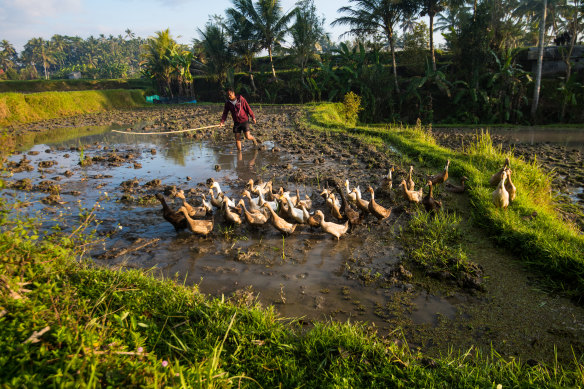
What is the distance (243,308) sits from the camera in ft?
11.3

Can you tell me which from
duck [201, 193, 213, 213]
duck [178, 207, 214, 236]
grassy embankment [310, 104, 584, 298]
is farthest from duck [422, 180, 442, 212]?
duck [201, 193, 213, 213]

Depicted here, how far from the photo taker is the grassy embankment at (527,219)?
421 cm

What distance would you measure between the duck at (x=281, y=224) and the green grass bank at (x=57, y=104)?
25367 mm

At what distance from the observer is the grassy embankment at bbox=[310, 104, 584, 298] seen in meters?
4.21

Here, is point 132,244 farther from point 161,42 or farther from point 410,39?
point 161,42

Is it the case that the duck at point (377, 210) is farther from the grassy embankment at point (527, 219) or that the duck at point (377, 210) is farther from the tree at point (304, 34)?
the tree at point (304, 34)

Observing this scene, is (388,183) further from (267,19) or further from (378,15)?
(267,19)

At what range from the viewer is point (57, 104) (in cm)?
2686

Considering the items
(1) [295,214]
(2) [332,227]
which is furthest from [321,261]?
(1) [295,214]

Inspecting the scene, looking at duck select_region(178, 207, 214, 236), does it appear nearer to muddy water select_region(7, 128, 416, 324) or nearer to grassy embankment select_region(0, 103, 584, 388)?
muddy water select_region(7, 128, 416, 324)

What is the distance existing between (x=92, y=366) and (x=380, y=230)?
4.66 metres

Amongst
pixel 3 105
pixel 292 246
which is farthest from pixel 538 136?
pixel 3 105

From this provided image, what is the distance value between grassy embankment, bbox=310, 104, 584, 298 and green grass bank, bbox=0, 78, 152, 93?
42314 mm

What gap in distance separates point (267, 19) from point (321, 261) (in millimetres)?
32108
